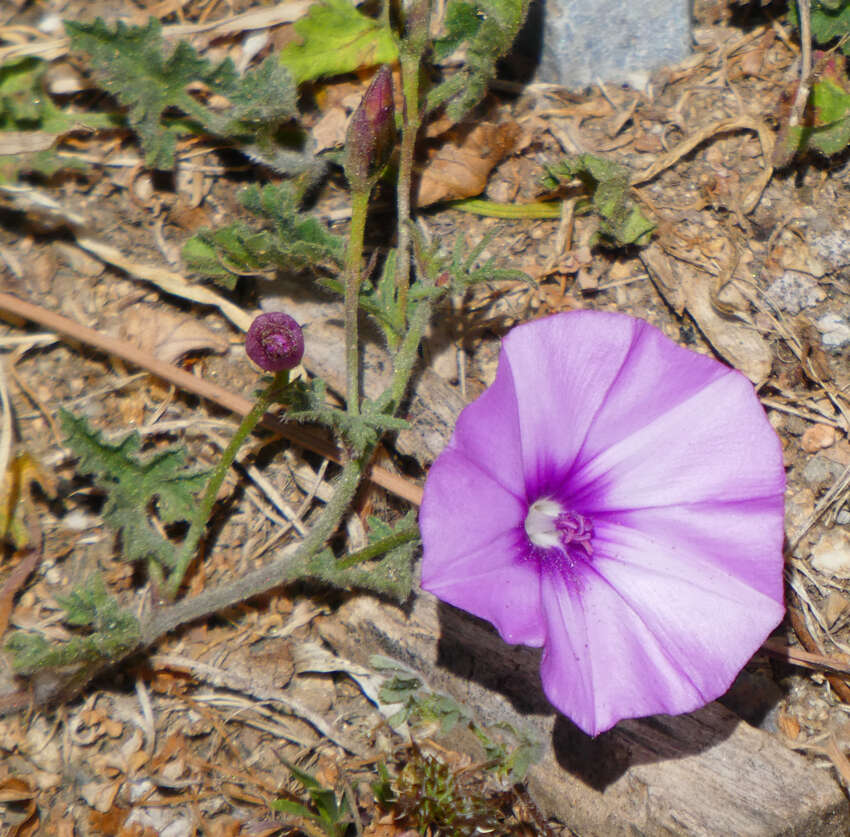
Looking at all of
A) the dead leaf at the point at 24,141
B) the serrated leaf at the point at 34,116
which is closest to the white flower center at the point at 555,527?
the serrated leaf at the point at 34,116

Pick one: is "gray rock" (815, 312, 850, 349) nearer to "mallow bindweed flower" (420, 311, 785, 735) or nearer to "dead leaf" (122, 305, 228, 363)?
"mallow bindweed flower" (420, 311, 785, 735)

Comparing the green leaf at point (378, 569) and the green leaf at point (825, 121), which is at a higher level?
the green leaf at point (825, 121)

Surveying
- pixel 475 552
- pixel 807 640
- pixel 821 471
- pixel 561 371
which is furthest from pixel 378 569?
pixel 821 471

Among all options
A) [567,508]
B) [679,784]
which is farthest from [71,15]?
[679,784]

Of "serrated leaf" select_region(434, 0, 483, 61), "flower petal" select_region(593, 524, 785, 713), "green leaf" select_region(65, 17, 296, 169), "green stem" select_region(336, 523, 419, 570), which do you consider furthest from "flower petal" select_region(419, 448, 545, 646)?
"serrated leaf" select_region(434, 0, 483, 61)

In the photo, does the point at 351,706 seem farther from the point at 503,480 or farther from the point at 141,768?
the point at 503,480

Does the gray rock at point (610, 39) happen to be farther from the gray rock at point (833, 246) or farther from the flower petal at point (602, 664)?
the flower petal at point (602, 664)
